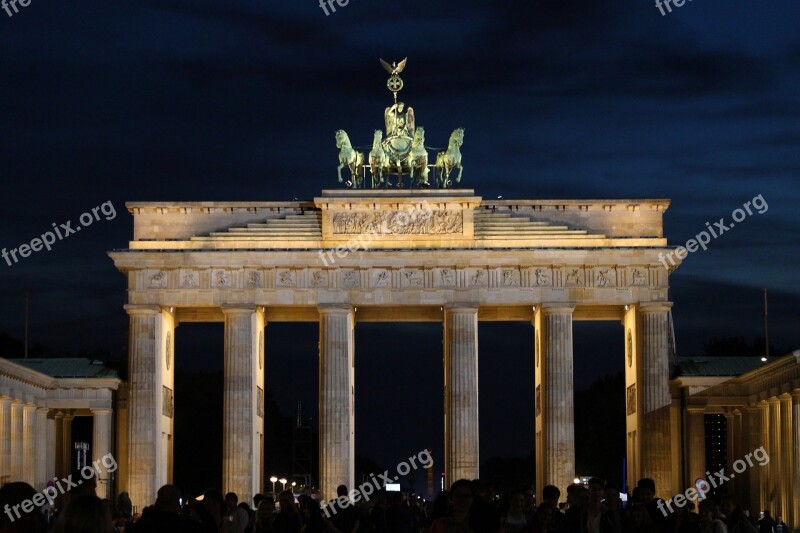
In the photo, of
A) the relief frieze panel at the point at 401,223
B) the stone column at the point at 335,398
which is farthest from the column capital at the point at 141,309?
the relief frieze panel at the point at 401,223

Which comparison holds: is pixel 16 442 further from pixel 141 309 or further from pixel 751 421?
pixel 751 421

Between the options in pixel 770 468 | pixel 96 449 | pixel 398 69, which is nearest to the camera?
pixel 770 468

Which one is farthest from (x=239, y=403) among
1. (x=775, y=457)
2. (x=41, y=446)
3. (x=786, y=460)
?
(x=786, y=460)

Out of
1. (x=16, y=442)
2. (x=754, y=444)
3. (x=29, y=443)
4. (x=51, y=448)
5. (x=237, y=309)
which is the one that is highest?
(x=237, y=309)

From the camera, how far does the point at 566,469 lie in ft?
267

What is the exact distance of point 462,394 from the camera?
271ft

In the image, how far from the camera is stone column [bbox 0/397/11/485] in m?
68.9

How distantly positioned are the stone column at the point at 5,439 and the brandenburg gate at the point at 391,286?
35.6ft

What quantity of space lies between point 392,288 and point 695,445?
58.7 feet

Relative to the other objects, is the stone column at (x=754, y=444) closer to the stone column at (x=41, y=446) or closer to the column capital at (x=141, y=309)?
the column capital at (x=141, y=309)

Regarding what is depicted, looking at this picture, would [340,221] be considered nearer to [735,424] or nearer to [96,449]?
[96,449]

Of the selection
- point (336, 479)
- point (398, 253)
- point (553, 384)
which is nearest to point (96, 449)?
point (336, 479)

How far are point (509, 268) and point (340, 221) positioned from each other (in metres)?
9.30

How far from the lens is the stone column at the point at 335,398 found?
82.1m
